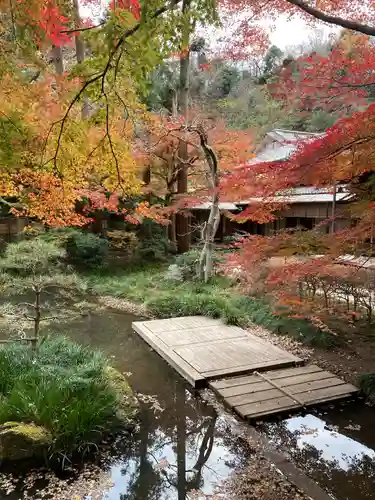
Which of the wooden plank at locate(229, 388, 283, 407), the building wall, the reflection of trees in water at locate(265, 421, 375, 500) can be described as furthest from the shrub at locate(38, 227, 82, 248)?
the reflection of trees in water at locate(265, 421, 375, 500)

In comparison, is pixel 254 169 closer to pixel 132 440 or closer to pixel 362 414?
pixel 362 414

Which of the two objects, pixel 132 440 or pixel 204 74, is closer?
pixel 132 440

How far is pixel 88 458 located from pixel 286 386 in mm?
2389

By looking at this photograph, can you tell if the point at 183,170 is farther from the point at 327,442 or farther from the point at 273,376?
the point at 327,442

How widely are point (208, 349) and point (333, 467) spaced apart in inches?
104

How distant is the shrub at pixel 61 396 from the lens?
349cm

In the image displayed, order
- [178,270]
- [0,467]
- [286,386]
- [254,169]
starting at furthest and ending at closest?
[178,270] → [254,169] → [286,386] → [0,467]

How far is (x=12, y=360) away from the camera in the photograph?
173 inches

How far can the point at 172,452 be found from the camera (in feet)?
11.7

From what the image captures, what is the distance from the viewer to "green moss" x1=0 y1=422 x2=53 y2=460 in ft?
11.0

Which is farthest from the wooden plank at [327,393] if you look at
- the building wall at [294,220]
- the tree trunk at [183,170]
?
the tree trunk at [183,170]

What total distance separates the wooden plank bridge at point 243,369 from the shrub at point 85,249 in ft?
19.3

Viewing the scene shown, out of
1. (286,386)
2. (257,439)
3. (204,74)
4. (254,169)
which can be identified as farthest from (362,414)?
(204,74)

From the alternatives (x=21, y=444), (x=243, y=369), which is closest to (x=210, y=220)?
(x=243, y=369)
